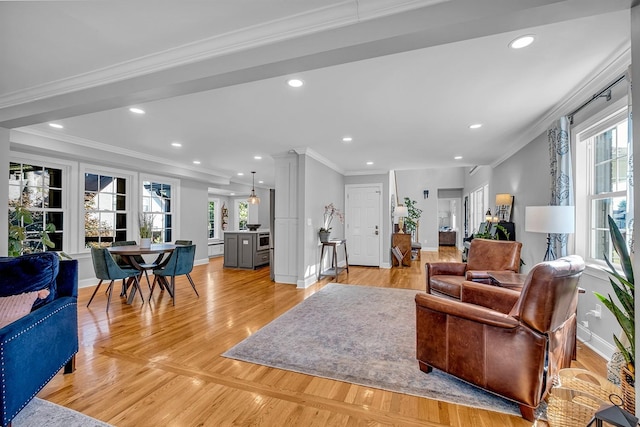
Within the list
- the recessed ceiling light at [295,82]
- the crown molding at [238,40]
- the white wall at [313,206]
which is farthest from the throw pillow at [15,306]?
the white wall at [313,206]

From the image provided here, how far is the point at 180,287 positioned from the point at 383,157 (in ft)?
14.7

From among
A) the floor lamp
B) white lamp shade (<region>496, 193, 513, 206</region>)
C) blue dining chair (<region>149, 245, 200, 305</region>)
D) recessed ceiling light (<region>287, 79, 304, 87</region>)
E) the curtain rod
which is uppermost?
recessed ceiling light (<region>287, 79, 304, 87</region>)

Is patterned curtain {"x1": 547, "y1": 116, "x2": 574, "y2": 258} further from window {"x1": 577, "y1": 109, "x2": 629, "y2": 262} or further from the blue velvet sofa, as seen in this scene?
the blue velvet sofa

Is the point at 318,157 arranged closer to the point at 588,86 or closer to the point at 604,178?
the point at 588,86

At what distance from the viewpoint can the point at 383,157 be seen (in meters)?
5.64

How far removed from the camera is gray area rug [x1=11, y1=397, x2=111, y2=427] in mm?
1686

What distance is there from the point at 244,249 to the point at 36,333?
5.17 meters

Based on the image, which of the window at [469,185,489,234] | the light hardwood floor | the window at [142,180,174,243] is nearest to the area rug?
the light hardwood floor

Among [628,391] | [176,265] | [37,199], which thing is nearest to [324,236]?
[176,265]

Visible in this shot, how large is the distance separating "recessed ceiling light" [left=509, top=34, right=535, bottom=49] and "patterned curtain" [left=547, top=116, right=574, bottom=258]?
60.6 inches

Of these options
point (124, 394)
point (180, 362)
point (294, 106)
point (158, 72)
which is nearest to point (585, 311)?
point (294, 106)

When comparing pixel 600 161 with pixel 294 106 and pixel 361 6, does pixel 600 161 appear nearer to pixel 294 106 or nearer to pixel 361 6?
pixel 361 6

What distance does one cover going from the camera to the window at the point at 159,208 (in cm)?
637

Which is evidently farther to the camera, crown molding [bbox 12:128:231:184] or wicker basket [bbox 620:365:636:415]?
crown molding [bbox 12:128:231:184]
